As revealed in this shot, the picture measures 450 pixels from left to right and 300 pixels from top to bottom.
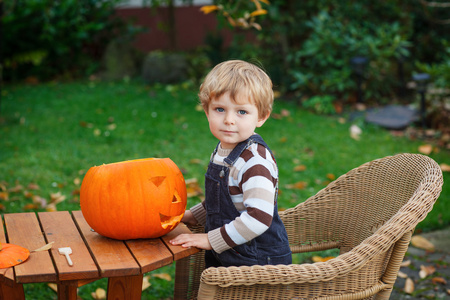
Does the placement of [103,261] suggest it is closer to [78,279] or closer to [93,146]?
[78,279]

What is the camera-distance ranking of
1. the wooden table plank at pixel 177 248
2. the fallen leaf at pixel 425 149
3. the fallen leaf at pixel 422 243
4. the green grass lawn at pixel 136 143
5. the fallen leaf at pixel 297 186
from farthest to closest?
the fallen leaf at pixel 425 149, the fallen leaf at pixel 297 186, the green grass lawn at pixel 136 143, the fallen leaf at pixel 422 243, the wooden table plank at pixel 177 248

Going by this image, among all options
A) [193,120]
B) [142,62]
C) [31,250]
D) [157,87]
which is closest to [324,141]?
[193,120]

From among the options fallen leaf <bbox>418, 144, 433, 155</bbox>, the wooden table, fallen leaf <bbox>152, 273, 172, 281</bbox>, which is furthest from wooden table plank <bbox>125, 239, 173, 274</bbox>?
fallen leaf <bbox>418, 144, 433, 155</bbox>

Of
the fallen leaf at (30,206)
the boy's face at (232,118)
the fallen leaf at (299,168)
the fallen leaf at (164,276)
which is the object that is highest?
the boy's face at (232,118)

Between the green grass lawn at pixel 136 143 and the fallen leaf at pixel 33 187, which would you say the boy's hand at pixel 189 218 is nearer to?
the green grass lawn at pixel 136 143

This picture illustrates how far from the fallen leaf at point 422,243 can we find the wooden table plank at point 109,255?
2496 millimetres

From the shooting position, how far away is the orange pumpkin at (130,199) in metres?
1.93

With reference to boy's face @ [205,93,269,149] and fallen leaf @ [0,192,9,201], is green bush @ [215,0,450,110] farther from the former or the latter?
boy's face @ [205,93,269,149]

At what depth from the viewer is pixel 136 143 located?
5.86m

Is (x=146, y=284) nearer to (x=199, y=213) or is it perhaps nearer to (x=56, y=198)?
(x=199, y=213)

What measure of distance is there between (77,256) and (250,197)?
0.65 meters

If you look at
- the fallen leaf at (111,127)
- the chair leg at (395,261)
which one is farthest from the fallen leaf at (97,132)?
the chair leg at (395,261)

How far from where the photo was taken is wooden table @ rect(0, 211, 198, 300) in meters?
1.65

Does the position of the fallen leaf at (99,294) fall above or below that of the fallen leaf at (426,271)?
above
